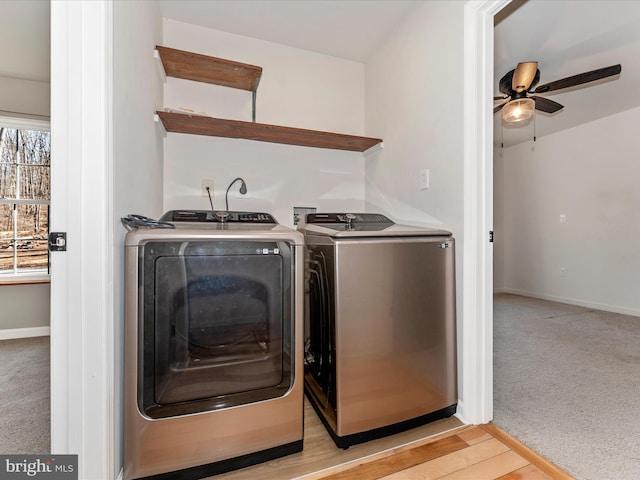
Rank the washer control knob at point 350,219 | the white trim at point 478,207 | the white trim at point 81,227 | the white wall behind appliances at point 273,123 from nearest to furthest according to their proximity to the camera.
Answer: the white trim at point 81,227
the white trim at point 478,207
the washer control knob at point 350,219
the white wall behind appliances at point 273,123

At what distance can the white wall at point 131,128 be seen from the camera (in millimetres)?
1055

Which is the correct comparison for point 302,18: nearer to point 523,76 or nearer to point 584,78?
point 523,76

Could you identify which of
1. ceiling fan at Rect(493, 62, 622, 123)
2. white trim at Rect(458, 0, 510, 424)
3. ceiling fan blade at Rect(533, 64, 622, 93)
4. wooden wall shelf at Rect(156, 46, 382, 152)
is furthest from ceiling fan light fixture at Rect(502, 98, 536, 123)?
white trim at Rect(458, 0, 510, 424)

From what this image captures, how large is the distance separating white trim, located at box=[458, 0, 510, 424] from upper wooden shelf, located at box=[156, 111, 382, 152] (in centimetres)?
89

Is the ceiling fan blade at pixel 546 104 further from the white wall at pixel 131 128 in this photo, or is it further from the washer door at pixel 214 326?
the white wall at pixel 131 128

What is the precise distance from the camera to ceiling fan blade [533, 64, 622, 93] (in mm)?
2123

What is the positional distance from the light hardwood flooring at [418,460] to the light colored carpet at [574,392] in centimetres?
12

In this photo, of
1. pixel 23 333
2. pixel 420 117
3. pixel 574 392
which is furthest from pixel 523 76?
pixel 23 333

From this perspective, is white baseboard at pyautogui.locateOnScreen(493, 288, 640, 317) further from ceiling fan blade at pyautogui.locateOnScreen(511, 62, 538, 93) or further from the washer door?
the washer door

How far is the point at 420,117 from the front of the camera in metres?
1.83

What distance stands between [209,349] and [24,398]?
144 centimetres

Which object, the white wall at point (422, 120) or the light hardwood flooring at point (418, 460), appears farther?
the white wall at point (422, 120)

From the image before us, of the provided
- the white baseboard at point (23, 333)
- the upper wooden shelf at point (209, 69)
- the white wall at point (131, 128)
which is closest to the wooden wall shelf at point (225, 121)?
the upper wooden shelf at point (209, 69)

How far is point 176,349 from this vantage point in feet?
3.59
